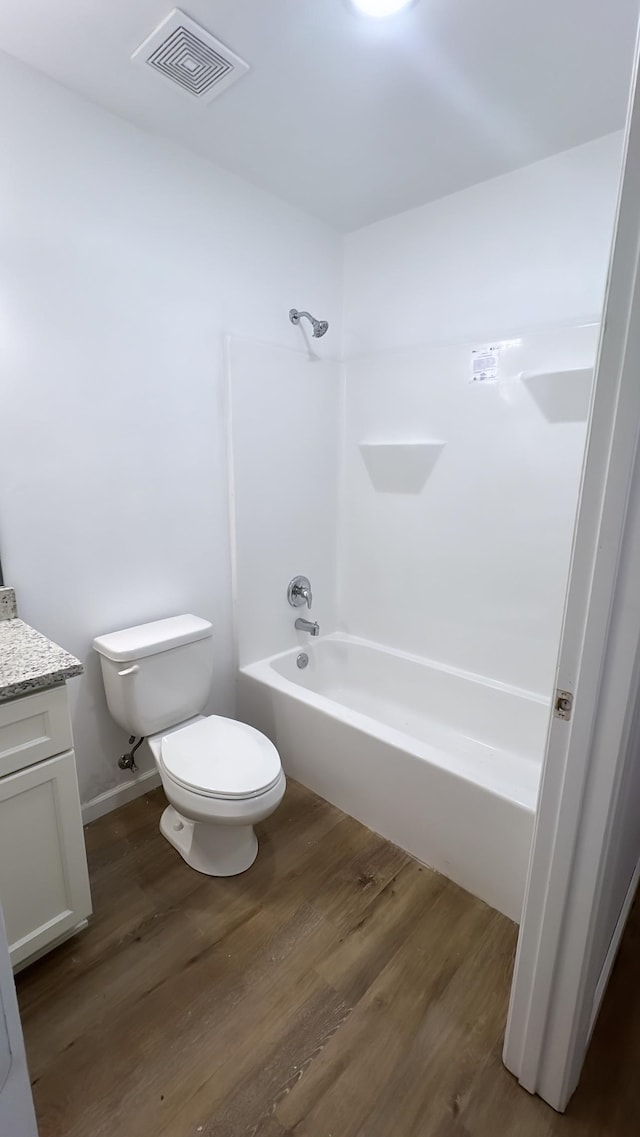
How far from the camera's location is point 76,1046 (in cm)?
121

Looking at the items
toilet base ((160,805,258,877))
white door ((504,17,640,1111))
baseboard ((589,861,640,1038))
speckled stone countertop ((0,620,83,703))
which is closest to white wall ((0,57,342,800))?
speckled stone countertop ((0,620,83,703))

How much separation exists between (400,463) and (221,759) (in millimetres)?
1535

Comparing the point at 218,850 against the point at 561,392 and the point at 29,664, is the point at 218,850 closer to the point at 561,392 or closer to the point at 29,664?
the point at 29,664

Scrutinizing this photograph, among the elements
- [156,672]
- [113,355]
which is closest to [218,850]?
[156,672]

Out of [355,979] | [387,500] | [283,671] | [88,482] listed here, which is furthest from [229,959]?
[387,500]

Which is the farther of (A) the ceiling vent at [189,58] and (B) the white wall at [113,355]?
(B) the white wall at [113,355]

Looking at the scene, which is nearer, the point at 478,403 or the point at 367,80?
the point at 367,80

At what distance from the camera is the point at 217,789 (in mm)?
1521

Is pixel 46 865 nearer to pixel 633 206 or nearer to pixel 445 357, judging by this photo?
pixel 633 206

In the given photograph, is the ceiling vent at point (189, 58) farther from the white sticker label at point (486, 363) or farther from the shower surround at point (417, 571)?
the white sticker label at point (486, 363)

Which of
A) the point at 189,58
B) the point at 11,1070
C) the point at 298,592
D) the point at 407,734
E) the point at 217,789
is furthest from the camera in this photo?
the point at 298,592

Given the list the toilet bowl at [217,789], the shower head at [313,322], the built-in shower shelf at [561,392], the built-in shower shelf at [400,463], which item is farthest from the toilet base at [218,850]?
the shower head at [313,322]

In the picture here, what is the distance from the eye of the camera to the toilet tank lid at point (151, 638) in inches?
68.0

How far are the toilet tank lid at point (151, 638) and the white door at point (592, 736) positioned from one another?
4.27ft
